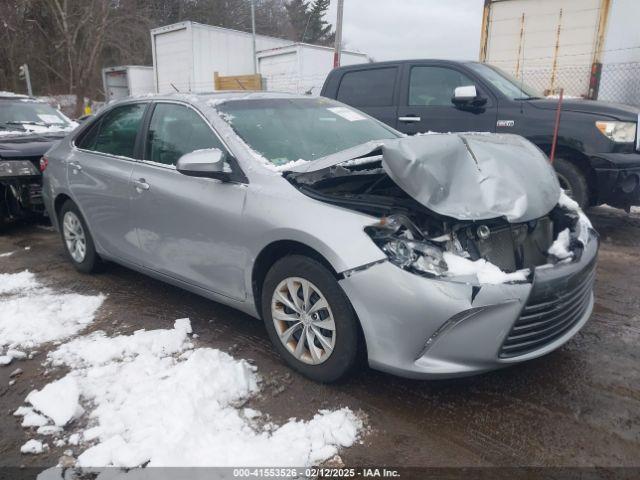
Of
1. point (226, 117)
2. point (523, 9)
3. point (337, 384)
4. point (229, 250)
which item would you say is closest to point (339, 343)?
point (337, 384)

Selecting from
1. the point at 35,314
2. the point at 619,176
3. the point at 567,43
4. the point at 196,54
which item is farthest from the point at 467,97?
the point at 196,54

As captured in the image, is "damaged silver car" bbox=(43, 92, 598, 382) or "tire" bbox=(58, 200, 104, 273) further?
"tire" bbox=(58, 200, 104, 273)

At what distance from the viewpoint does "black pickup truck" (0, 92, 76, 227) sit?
6168mm

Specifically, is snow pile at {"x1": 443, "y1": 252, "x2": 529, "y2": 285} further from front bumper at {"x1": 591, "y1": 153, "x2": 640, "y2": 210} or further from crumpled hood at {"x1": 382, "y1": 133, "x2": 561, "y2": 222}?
front bumper at {"x1": 591, "y1": 153, "x2": 640, "y2": 210}

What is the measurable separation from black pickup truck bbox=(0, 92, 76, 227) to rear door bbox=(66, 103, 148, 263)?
6.25 ft

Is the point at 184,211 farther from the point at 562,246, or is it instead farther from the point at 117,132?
the point at 562,246

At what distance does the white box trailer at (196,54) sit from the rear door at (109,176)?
12913mm

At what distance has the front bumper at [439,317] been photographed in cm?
232

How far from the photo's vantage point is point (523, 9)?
10.1 m

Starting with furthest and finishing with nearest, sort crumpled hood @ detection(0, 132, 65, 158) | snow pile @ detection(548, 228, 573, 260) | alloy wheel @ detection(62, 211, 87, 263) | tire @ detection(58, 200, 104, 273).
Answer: crumpled hood @ detection(0, 132, 65, 158), alloy wheel @ detection(62, 211, 87, 263), tire @ detection(58, 200, 104, 273), snow pile @ detection(548, 228, 573, 260)

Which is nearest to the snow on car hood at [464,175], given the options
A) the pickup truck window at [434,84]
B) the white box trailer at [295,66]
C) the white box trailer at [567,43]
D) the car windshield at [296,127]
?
the car windshield at [296,127]

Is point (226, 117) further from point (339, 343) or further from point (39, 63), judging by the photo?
point (39, 63)

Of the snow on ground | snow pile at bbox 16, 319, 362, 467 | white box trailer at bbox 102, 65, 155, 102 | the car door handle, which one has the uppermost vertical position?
white box trailer at bbox 102, 65, 155, 102

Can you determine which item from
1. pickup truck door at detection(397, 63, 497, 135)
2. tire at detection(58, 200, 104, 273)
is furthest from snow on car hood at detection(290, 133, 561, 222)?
pickup truck door at detection(397, 63, 497, 135)
